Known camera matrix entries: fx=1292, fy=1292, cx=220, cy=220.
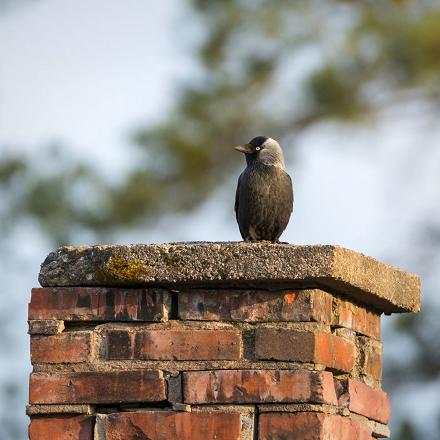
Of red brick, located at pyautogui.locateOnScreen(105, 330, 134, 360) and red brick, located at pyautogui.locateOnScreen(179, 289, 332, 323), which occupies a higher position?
red brick, located at pyautogui.locateOnScreen(179, 289, 332, 323)

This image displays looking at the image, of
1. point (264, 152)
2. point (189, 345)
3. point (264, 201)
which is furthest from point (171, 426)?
point (264, 152)

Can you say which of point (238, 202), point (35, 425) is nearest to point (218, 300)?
point (35, 425)

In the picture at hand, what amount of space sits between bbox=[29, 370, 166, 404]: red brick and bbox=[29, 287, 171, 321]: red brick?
0.13m

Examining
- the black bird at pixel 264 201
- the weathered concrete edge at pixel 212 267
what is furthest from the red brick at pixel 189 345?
the black bird at pixel 264 201

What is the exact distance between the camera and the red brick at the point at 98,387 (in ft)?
8.68

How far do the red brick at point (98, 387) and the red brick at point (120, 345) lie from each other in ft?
0.14

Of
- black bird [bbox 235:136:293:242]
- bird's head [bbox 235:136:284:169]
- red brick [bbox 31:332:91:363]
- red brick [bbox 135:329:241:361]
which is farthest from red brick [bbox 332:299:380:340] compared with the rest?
bird's head [bbox 235:136:284:169]

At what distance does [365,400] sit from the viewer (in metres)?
2.84

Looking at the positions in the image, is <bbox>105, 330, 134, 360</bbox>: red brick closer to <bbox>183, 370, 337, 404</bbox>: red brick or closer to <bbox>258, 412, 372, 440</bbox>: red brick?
<bbox>183, 370, 337, 404</bbox>: red brick

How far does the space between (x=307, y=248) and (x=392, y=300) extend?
39cm

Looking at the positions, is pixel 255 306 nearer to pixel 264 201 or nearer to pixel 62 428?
pixel 62 428

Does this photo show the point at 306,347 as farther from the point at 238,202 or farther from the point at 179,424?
the point at 238,202

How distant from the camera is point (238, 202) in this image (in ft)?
16.1

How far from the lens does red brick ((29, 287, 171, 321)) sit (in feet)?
8.96
